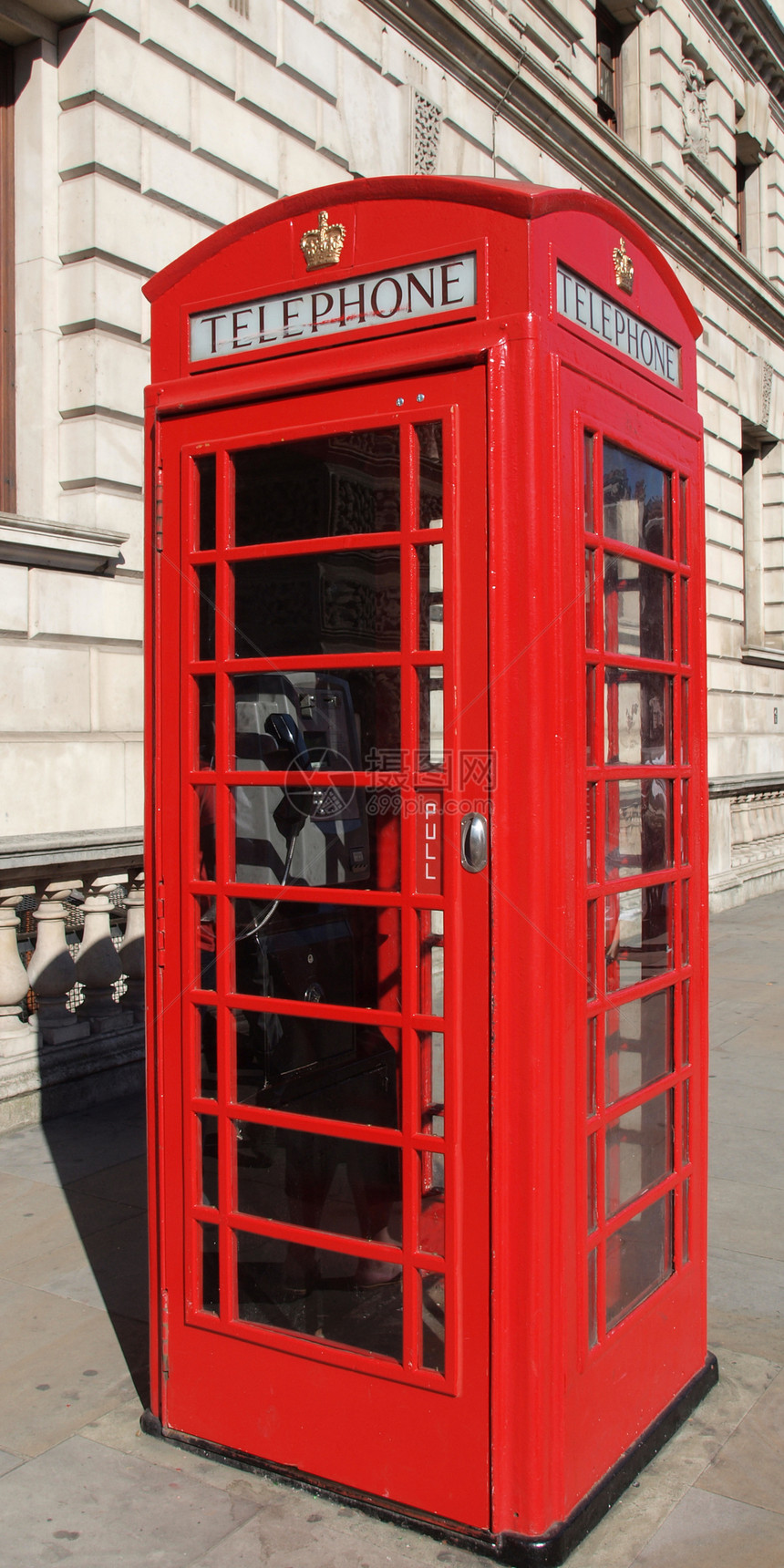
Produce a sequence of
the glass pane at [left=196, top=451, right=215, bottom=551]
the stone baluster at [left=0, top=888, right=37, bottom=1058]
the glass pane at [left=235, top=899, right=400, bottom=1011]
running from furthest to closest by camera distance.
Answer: the stone baluster at [left=0, top=888, right=37, bottom=1058]
the glass pane at [left=235, top=899, right=400, bottom=1011]
the glass pane at [left=196, top=451, right=215, bottom=551]

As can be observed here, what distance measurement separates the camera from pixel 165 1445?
273 cm

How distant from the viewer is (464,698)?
2246mm

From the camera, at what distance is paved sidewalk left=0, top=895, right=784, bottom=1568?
2.35m

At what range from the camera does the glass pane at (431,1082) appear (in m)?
2.44

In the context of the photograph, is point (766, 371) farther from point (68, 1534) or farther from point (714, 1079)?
point (68, 1534)

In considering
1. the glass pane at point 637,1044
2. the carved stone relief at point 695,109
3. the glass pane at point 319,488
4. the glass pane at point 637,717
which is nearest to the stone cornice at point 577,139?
the carved stone relief at point 695,109

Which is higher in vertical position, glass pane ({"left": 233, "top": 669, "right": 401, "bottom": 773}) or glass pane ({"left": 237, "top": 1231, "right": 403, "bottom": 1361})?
glass pane ({"left": 233, "top": 669, "right": 401, "bottom": 773})

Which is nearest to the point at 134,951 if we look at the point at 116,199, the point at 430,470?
the point at 430,470

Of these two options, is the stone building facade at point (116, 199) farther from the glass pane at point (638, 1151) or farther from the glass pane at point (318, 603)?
the glass pane at point (638, 1151)

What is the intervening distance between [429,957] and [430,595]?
0.72 meters

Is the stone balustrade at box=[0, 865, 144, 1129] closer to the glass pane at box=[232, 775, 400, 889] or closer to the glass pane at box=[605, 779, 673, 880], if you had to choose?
the glass pane at box=[232, 775, 400, 889]

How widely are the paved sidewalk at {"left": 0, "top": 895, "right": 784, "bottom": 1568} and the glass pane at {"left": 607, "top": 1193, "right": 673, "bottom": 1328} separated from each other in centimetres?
38

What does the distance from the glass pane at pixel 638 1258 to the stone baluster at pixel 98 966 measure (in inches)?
129

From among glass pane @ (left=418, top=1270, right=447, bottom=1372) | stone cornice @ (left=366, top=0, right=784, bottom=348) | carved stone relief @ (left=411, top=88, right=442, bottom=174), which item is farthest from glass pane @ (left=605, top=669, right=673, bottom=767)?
stone cornice @ (left=366, top=0, right=784, bottom=348)
